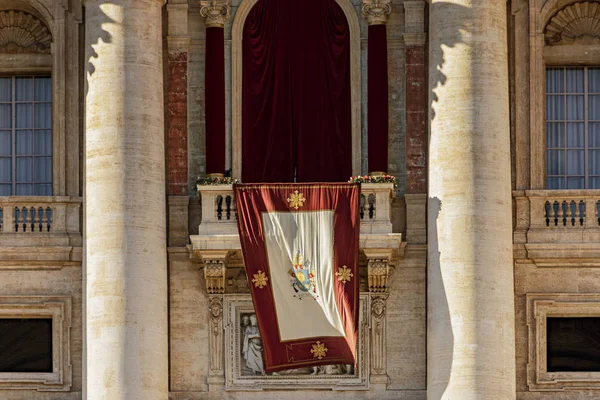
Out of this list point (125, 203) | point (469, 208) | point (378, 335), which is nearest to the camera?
point (469, 208)

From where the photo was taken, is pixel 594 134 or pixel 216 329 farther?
pixel 594 134

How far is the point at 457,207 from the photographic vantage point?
Answer: 132ft

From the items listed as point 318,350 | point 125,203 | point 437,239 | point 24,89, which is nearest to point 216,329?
point 318,350

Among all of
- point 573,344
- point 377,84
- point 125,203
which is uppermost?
point 377,84

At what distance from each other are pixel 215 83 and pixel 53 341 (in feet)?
21.6

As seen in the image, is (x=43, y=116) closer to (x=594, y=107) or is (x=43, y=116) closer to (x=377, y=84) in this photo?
(x=377, y=84)

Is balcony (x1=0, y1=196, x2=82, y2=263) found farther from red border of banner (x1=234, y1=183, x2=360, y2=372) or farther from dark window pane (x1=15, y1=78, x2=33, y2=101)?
red border of banner (x1=234, y1=183, x2=360, y2=372)

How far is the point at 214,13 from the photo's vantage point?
42.2 metres

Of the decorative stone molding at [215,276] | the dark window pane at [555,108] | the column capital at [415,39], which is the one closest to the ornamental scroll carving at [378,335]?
the decorative stone molding at [215,276]

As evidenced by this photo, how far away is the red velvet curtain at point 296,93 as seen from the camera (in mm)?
41875

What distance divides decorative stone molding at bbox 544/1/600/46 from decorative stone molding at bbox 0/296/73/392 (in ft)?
40.0

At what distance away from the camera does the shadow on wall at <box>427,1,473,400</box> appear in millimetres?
39688

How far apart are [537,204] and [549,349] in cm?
312

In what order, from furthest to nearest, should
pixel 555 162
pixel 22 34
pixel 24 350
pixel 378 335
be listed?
1. pixel 22 34
2. pixel 555 162
3. pixel 24 350
4. pixel 378 335
